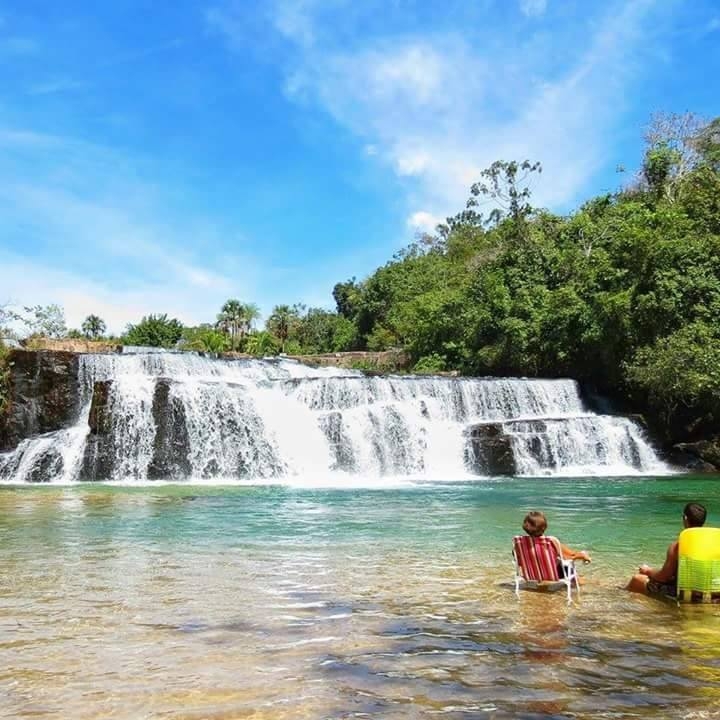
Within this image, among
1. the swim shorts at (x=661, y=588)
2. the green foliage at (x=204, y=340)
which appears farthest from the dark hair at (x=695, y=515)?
the green foliage at (x=204, y=340)

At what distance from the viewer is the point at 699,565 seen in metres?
6.02

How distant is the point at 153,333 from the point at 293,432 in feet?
128

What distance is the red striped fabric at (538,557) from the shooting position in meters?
6.52

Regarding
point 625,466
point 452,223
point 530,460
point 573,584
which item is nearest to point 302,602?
point 573,584

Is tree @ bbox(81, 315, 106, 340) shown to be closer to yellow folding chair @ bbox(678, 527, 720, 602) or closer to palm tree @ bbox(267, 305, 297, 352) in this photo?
palm tree @ bbox(267, 305, 297, 352)

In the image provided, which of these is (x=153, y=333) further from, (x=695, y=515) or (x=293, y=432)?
(x=695, y=515)

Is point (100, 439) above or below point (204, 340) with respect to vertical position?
below

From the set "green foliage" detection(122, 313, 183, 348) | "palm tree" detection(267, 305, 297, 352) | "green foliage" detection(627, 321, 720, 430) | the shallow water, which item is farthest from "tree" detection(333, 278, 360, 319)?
the shallow water

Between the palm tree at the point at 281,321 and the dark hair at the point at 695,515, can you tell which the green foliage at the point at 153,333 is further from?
the dark hair at the point at 695,515

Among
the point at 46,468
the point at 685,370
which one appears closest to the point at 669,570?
the point at 46,468

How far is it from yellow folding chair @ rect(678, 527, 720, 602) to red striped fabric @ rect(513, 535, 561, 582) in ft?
3.20

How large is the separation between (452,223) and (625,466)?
41533 millimetres

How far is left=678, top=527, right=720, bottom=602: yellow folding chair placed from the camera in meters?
5.99

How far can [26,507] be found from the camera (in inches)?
566
